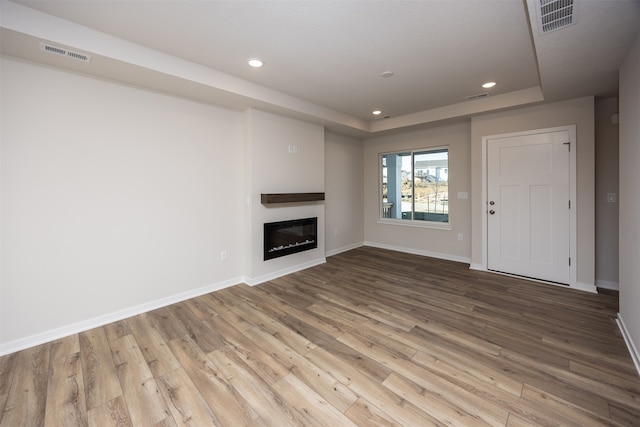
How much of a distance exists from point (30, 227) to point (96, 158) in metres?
0.80

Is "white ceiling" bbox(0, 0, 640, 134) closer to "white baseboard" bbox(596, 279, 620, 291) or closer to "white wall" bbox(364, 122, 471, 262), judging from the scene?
"white wall" bbox(364, 122, 471, 262)

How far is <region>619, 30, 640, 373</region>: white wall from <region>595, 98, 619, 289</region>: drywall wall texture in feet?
4.08

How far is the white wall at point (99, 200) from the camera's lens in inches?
90.7

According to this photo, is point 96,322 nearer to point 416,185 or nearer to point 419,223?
point 419,223

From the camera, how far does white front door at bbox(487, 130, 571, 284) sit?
141 inches

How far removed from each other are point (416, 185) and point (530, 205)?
1.99m

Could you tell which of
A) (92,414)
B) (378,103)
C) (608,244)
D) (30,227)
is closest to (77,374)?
(92,414)

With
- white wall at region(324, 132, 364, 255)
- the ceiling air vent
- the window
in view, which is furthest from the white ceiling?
white wall at region(324, 132, 364, 255)

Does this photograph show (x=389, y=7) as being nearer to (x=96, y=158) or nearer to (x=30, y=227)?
(x=96, y=158)

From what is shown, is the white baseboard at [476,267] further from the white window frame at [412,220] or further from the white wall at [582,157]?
the white wall at [582,157]

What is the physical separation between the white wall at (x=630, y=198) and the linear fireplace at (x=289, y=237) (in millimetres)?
3537

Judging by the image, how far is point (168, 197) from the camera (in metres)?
3.17

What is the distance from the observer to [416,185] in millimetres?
5453

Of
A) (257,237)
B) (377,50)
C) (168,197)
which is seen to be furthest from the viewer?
(257,237)
